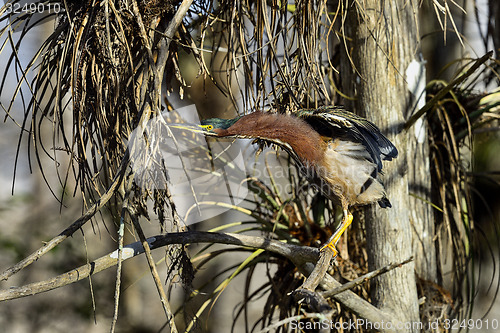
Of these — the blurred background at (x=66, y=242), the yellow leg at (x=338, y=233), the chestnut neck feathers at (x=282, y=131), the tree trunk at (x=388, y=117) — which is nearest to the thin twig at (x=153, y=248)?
the yellow leg at (x=338, y=233)

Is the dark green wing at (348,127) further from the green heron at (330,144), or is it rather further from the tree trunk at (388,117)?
the tree trunk at (388,117)

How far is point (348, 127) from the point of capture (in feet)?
4.75

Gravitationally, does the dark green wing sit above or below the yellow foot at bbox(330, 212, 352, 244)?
above

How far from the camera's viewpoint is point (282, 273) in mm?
2375

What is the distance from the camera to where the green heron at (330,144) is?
1.45 metres

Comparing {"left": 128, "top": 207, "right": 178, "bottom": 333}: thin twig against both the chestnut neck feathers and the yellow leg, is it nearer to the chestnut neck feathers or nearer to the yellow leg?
the chestnut neck feathers

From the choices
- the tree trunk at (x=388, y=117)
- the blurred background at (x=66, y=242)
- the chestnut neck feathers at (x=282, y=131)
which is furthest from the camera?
the blurred background at (x=66, y=242)

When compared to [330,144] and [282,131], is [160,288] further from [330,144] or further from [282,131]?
[330,144]

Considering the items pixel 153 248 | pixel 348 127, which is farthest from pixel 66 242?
pixel 348 127

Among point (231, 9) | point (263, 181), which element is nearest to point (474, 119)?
point (263, 181)

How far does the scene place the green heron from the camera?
1.45 m

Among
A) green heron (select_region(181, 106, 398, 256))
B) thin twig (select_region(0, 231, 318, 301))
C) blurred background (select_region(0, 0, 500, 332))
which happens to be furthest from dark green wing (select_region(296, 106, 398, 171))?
blurred background (select_region(0, 0, 500, 332))

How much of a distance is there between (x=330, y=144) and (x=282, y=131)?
178 millimetres

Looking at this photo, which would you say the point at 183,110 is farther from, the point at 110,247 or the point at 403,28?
the point at 110,247
